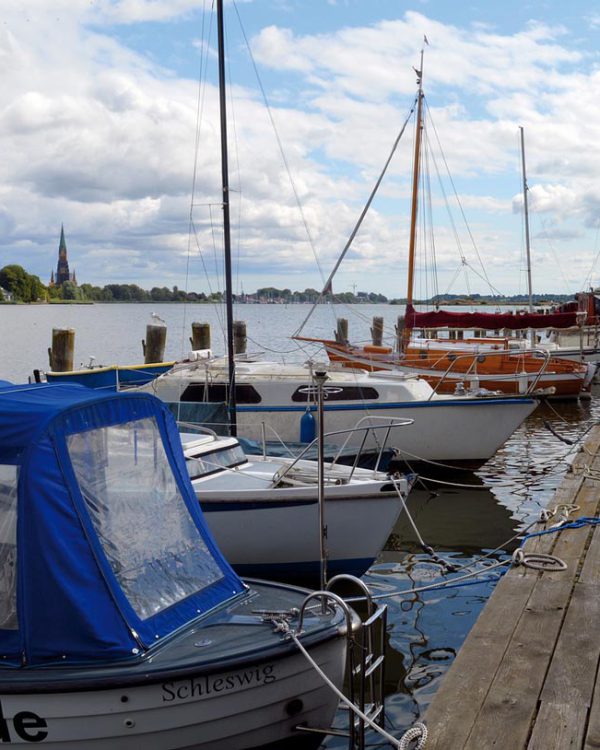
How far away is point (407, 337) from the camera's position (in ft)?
99.5

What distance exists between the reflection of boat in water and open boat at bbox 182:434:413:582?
187 centimetres

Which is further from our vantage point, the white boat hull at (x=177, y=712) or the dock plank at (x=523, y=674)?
the white boat hull at (x=177, y=712)

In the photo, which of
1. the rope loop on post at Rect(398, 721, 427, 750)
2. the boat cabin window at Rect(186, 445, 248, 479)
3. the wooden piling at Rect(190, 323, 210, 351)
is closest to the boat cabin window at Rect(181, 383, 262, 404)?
the boat cabin window at Rect(186, 445, 248, 479)

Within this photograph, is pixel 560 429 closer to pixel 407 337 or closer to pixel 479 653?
pixel 407 337

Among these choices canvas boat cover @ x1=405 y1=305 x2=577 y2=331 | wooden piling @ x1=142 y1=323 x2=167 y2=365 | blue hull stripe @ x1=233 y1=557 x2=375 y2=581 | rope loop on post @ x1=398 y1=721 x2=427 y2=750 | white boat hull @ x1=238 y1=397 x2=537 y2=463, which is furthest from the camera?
wooden piling @ x1=142 y1=323 x2=167 y2=365

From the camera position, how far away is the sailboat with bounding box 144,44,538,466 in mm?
16750

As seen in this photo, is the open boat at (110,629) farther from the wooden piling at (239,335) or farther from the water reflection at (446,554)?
the wooden piling at (239,335)

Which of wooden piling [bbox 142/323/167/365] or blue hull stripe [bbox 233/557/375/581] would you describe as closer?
blue hull stripe [bbox 233/557/375/581]

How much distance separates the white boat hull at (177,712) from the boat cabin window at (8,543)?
1.89 feet

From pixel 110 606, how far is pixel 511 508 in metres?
10.5

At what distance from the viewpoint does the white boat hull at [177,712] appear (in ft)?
17.6

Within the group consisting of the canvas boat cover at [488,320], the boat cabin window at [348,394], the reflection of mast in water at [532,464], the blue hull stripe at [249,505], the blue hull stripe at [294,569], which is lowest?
the reflection of mast in water at [532,464]

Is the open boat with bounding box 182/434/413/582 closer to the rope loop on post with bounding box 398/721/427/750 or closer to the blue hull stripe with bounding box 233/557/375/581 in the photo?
the blue hull stripe with bounding box 233/557/375/581

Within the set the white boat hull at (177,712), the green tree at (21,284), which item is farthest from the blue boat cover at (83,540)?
the green tree at (21,284)
